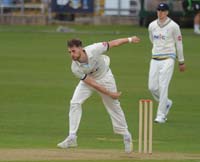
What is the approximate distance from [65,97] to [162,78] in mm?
4222

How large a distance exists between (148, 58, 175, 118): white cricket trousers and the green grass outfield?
0.40 metres

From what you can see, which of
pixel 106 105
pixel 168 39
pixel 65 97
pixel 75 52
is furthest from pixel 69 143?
pixel 65 97

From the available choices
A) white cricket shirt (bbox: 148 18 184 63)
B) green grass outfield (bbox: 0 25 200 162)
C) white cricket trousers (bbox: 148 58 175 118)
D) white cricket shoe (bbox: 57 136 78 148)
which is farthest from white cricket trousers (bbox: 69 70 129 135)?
white cricket shirt (bbox: 148 18 184 63)

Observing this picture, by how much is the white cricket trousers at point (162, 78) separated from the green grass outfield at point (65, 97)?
0.40 meters

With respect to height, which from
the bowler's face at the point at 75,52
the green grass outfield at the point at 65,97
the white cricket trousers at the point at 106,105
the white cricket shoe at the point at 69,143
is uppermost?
the bowler's face at the point at 75,52

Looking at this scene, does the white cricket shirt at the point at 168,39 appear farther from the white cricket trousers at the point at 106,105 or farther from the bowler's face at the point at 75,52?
the bowler's face at the point at 75,52

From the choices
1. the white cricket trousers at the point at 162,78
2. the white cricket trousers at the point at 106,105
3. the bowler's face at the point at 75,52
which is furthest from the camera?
the white cricket trousers at the point at 162,78

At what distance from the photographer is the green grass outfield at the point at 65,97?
1570cm

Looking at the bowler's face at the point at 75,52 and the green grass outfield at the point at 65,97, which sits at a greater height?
the bowler's face at the point at 75,52

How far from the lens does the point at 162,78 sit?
57.5ft

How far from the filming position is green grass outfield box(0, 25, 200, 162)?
1570 centimetres

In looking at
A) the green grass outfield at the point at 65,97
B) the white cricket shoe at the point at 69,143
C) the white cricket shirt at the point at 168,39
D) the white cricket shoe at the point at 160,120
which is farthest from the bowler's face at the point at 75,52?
the white cricket shoe at the point at 160,120

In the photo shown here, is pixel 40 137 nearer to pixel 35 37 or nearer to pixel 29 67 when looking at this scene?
pixel 29 67

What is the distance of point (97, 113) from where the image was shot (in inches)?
743
